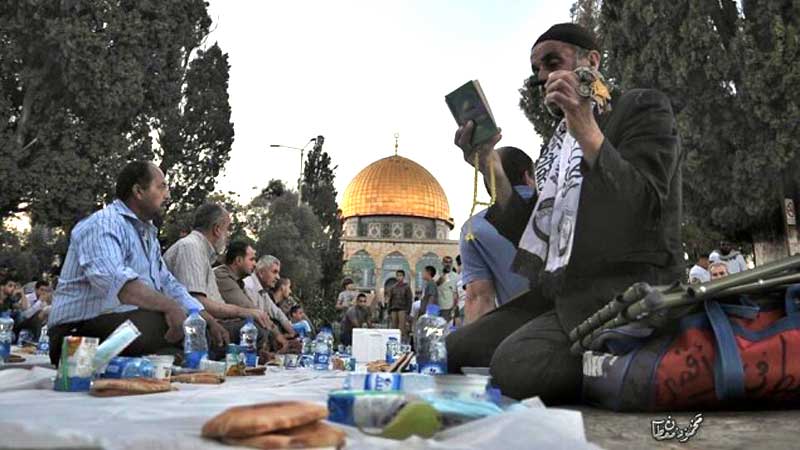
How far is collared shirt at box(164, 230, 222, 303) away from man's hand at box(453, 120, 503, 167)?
2.97m

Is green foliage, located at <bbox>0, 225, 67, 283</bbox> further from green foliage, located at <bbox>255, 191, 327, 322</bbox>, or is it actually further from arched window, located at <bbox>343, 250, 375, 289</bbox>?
arched window, located at <bbox>343, 250, 375, 289</bbox>

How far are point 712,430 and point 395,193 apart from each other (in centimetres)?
5274

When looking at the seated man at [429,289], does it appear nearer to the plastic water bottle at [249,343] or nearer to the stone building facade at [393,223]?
the plastic water bottle at [249,343]

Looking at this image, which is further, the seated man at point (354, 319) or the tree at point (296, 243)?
the tree at point (296, 243)

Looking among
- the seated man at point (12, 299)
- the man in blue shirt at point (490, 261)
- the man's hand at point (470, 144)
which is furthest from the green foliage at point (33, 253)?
the man's hand at point (470, 144)

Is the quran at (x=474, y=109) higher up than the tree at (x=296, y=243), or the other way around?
the tree at (x=296, y=243)

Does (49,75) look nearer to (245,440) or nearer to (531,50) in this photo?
(531,50)

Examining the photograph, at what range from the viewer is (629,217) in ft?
8.16

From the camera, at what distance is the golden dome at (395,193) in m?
54.5

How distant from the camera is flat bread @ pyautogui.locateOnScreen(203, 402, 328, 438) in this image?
4.69ft

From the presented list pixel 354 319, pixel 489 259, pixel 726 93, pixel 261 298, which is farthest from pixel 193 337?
pixel 726 93

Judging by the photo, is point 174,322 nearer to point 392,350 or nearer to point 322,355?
point 322,355

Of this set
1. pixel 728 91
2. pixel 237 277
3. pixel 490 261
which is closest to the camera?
pixel 490 261

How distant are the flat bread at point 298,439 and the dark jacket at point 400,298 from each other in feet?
41.2
